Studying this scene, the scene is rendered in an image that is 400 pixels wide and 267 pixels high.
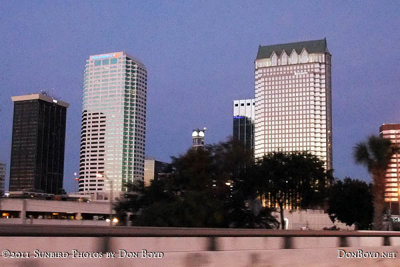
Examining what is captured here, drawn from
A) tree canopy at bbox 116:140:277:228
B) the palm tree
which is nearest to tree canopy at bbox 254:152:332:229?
tree canopy at bbox 116:140:277:228

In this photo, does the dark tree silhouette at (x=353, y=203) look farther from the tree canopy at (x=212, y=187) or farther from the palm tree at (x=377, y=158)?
the palm tree at (x=377, y=158)

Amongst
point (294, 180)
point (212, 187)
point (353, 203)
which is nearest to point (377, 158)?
point (212, 187)

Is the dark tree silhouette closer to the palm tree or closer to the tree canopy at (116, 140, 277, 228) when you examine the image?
the tree canopy at (116, 140, 277, 228)

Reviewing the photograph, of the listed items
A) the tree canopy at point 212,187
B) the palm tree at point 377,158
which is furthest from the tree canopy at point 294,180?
the palm tree at point 377,158

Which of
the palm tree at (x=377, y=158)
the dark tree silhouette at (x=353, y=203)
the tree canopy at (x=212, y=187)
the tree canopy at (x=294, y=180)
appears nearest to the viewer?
the palm tree at (x=377, y=158)

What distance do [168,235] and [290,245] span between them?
5.11 meters

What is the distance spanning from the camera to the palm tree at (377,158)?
117 feet

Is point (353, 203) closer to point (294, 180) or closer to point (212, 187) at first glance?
point (294, 180)

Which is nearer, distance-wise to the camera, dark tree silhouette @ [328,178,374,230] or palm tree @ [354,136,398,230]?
palm tree @ [354,136,398,230]

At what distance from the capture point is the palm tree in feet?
117

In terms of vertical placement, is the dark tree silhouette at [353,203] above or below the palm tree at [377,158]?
below

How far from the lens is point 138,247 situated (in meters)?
16.9

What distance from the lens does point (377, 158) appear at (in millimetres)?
35688

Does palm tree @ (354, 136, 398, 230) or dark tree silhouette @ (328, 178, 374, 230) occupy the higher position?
palm tree @ (354, 136, 398, 230)
